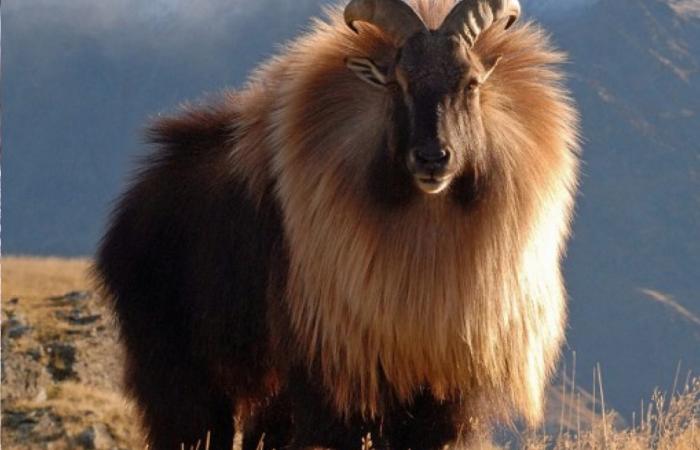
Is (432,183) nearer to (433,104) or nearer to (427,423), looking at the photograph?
(433,104)

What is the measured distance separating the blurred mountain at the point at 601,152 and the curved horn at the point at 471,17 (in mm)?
127809

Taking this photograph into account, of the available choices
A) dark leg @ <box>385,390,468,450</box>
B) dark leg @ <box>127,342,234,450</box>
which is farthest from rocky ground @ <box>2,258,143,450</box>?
dark leg @ <box>385,390,468,450</box>

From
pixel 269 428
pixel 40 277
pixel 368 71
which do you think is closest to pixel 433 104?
pixel 368 71

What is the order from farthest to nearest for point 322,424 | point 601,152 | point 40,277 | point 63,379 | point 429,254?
point 601,152
point 40,277
point 63,379
point 322,424
point 429,254

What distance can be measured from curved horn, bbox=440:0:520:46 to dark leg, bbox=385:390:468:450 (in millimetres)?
1847

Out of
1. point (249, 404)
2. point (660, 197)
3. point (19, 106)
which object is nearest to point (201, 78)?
point (19, 106)

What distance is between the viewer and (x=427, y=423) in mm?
7488

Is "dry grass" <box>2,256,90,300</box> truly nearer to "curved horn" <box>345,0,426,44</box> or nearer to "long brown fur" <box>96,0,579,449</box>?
"long brown fur" <box>96,0,579,449</box>

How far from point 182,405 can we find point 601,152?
168 meters

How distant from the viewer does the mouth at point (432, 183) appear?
267 inches

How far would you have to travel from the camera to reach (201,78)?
191125 mm

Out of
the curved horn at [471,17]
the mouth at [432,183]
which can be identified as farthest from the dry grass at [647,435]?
the curved horn at [471,17]

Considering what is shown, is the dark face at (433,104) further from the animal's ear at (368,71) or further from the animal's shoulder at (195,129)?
the animal's shoulder at (195,129)

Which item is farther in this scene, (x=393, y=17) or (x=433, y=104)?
(x=393, y=17)
